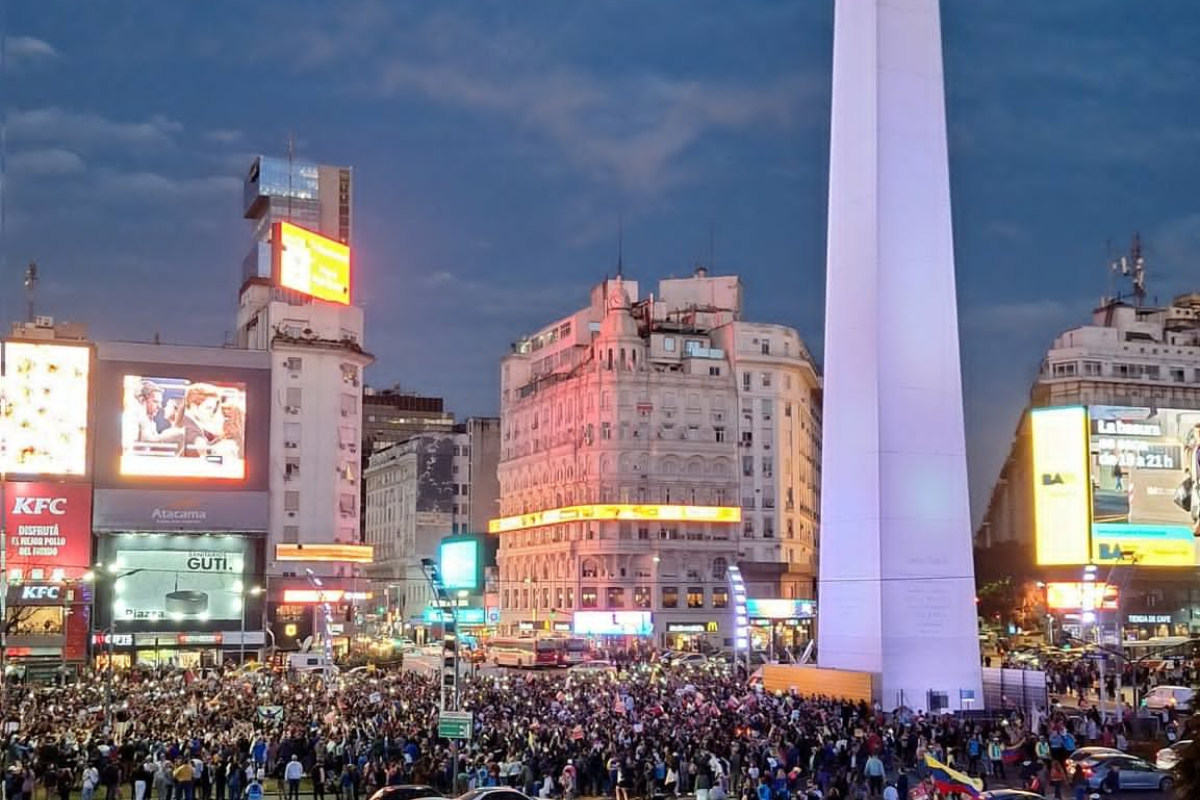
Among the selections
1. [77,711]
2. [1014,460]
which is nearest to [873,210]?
[77,711]

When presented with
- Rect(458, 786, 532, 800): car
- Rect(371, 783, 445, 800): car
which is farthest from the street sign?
Rect(458, 786, 532, 800): car

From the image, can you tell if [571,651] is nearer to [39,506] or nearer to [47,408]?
[39,506]

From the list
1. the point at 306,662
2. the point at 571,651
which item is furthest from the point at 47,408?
the point at 571,651

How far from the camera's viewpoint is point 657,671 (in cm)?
5538

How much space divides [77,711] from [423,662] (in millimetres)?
29105

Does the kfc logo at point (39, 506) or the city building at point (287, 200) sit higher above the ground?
the city building at point (287, 200)

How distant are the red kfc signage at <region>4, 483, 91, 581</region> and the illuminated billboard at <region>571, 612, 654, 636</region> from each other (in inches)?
1153

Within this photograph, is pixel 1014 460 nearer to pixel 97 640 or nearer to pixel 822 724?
pixel 97 640

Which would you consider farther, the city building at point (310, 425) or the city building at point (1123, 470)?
the city building at point (310, 425)

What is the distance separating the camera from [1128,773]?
28156mm

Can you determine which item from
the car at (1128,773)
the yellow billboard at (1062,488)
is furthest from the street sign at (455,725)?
the yellow billboard at (1062,488)

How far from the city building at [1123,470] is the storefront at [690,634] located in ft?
70.5

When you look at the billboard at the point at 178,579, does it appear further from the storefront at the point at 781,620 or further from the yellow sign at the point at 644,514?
the storefront at the point at 781,620

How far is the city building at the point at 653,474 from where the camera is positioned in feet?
297
